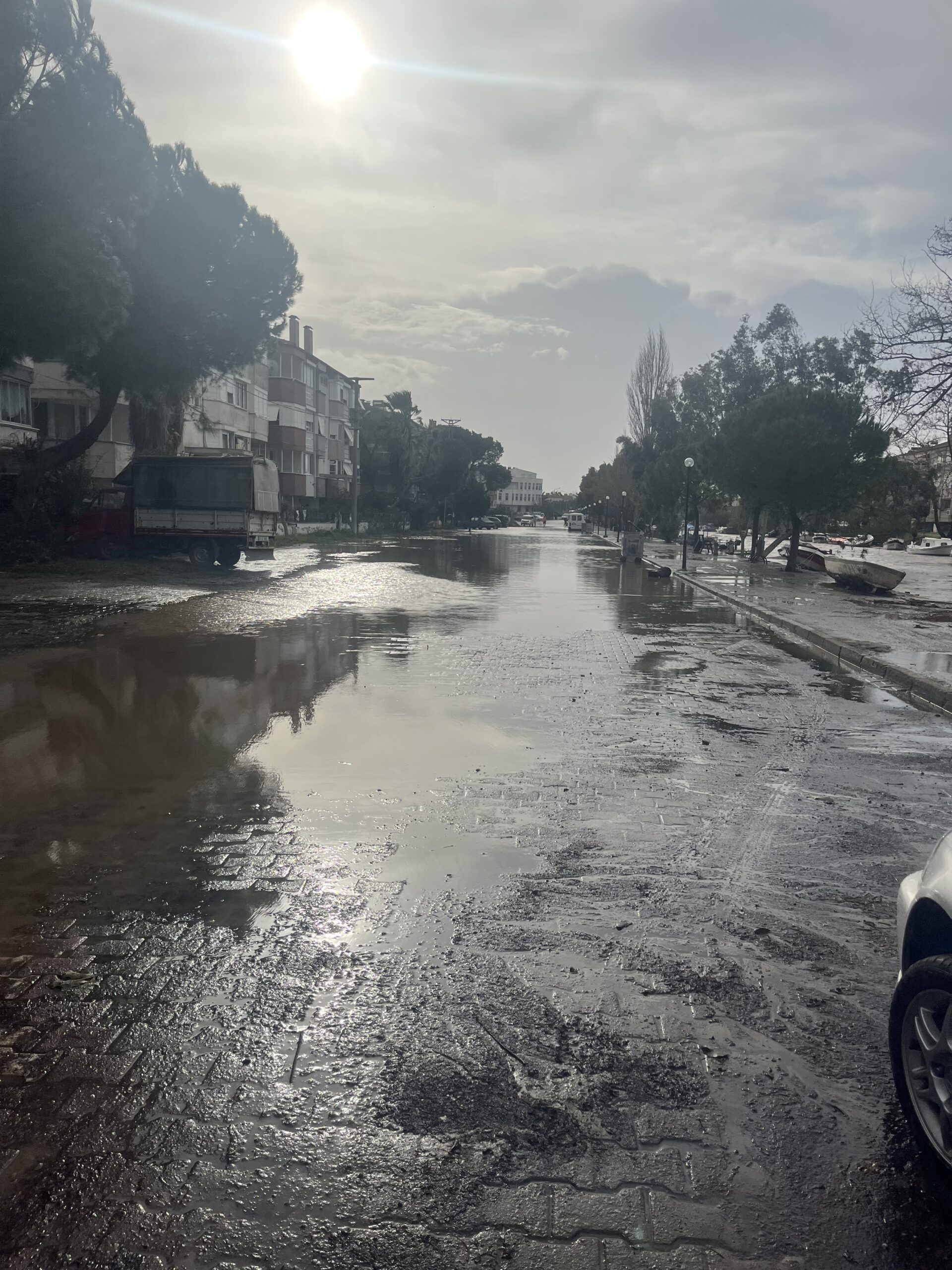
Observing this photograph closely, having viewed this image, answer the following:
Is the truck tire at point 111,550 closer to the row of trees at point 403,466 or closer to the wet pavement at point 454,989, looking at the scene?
the wet pavement at point 454,989

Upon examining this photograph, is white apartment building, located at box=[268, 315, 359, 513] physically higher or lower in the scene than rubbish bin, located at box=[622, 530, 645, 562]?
higher

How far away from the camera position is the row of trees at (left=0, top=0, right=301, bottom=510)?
59.9 ft

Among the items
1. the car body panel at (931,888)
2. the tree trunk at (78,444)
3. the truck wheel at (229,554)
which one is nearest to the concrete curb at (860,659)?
the car body panel at (931,888)

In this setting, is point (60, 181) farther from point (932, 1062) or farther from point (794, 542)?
point (794, 542)

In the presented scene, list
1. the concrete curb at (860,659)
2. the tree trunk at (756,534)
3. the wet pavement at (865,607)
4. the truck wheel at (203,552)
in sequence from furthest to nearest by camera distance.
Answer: the tree trunk at (756,534) → the truck wheel at (203,552) → the wet pavement at (865,607) → the concrete curb at (860,659)

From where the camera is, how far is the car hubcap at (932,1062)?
9.06 ft

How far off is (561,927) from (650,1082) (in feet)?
4.16

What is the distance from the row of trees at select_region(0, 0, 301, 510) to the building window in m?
4.53

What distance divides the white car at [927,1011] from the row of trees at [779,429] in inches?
689

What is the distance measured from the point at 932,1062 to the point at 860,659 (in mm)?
11868

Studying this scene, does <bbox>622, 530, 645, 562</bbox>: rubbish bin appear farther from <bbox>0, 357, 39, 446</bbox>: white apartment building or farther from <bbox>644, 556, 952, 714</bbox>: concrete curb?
<bbox>0, 357, 39, 446</bbox>: white apartment building

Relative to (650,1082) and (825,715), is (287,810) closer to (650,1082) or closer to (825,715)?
(650,1082)

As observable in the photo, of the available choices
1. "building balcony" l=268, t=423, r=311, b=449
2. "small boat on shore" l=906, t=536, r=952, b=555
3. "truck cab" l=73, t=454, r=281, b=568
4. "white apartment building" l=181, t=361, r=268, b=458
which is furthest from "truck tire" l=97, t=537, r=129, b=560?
"small boat on shore" l=906, t=536, r=952, b=555

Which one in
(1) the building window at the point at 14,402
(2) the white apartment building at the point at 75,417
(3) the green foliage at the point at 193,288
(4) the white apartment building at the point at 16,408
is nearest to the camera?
(3) the green foliage at the point at 193,288
